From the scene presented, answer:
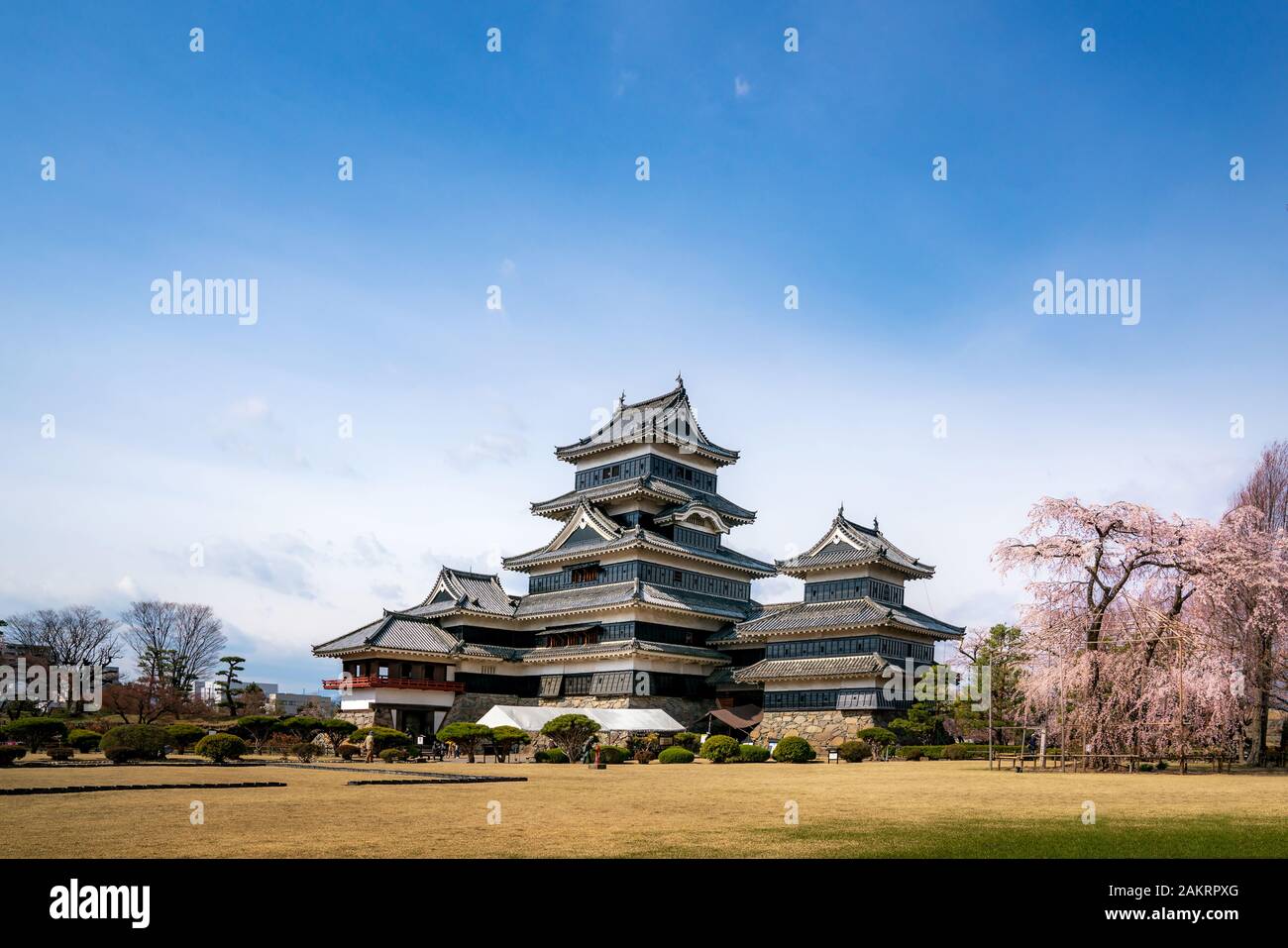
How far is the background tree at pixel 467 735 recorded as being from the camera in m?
43.3

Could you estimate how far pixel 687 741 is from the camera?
4909 centimetres

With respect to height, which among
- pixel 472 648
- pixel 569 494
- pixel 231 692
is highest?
pixel 569 494

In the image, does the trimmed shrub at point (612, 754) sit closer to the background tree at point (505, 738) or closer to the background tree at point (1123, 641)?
the background tree at point (505, 738)

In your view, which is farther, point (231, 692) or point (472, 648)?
point (231, 692)

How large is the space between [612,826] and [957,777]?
18.2m

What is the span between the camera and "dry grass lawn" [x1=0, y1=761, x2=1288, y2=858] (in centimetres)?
1325

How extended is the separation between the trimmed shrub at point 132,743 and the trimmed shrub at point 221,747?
5.85ft

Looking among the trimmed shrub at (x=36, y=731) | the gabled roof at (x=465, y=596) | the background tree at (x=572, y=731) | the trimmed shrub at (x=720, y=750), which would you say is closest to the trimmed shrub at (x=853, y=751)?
the trimmed shrub at (x=720, y=750)

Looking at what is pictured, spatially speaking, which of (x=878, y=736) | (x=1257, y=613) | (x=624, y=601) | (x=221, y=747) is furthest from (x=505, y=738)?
(x=1257, y=613)
